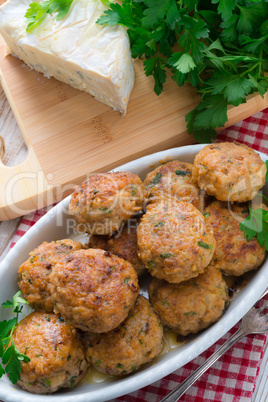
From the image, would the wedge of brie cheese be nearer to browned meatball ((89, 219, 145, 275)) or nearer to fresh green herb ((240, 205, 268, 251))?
browned meatball ((89, 219, 145, 275))

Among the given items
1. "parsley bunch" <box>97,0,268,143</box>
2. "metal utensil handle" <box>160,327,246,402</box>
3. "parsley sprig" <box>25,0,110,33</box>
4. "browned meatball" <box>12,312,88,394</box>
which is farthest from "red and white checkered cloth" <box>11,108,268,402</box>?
"parsley sprig" <box>25,0,110,33</box>

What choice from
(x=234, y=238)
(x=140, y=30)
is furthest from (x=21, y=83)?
(x=234, y=238)

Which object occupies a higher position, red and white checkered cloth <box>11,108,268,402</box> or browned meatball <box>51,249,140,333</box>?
browned meatball <box>51,249,140,333</box>

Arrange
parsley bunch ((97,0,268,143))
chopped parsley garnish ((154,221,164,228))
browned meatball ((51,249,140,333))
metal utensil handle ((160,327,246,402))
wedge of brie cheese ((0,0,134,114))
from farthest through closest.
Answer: wedge of brie cheese ((0,0,134,114)) → parsley bunch ((97,0,268,143)) → metal utensil handle ((160,327,246,402)) → chopped parsley garnish ((154,221,164,228)) → browned meatball ((51,249,140,333))

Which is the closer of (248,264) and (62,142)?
(248,264)

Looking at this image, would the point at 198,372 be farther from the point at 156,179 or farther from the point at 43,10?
the point at 43,10

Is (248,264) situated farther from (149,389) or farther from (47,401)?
(47,401)

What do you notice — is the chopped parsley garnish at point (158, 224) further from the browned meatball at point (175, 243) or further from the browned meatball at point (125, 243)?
the browned meatball at point (125, 243)
